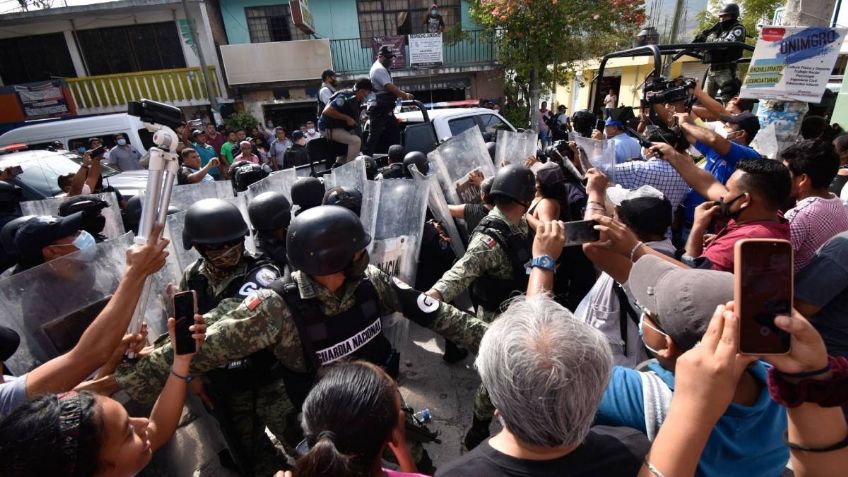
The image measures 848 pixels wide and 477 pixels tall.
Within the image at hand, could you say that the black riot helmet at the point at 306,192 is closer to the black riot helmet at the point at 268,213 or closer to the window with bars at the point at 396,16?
the black riot helmet at the point at 268,213

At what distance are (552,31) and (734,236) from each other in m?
11.1

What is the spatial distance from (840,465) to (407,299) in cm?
144

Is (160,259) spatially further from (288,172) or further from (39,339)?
(288,172)

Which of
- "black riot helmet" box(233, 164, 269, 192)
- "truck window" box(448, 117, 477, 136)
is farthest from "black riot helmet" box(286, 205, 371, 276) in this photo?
"truck window" box(448, 117, 477, 136)

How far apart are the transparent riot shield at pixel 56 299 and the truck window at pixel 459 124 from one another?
4.97m

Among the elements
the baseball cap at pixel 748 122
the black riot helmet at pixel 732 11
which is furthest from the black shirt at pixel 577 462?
the black riot helmet at pixel 732 11

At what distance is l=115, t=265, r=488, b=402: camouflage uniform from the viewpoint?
1588 millimetres

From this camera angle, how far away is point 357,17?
15.8 m

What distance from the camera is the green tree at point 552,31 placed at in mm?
11055

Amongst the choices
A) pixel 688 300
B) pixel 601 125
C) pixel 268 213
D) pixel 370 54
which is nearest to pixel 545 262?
pixel 688 300

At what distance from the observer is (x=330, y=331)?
1.74 m

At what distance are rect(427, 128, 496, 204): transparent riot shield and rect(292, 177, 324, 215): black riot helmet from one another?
1.10m

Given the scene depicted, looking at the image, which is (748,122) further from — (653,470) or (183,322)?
(183,322)

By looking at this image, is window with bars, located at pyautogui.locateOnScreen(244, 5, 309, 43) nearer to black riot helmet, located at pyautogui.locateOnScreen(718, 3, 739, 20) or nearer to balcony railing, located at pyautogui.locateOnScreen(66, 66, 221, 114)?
balcony railing, located at pyautogui.locateOnScreen(66, 66, 221, 114)
